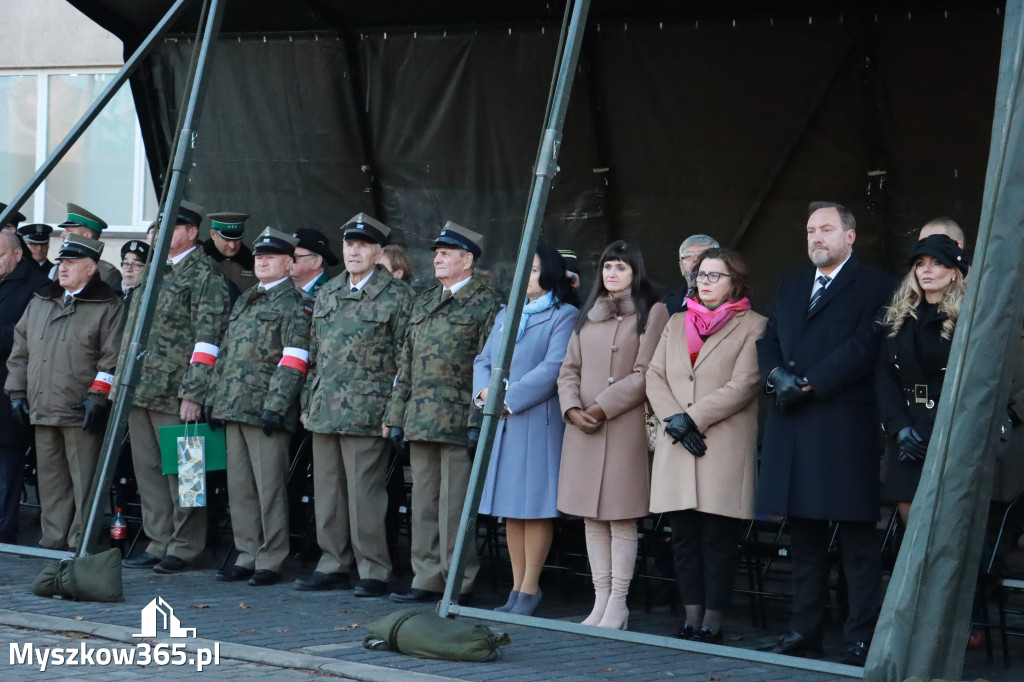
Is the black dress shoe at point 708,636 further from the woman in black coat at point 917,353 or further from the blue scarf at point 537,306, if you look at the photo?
the blue scarf at point 537,306

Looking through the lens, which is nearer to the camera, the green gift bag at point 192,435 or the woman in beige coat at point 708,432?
the woman in beige coat at point 708,432

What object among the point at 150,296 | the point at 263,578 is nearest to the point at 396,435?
the point at 263,578

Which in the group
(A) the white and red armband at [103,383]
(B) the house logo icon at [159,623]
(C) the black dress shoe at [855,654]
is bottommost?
(B) the house logo icon at [159,623]

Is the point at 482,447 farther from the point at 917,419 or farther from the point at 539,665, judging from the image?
the point at 917,419

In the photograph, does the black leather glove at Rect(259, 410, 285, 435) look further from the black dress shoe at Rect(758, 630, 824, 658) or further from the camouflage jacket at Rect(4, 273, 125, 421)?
the black dress shoe at Rect(758, 630, 824, 658)

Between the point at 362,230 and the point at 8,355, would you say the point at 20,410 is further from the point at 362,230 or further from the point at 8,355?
the point at 362,230

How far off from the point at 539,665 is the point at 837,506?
4.71ft

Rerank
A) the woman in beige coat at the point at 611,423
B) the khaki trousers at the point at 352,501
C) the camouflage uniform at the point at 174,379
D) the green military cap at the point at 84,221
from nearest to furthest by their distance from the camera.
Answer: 1. the woman in beige coat at the point at 611,423
2. the khaki trousers at the point at 352,501
3. the camouflage uniform at the point at 174,379
4. the green military cap at the point at 84,221

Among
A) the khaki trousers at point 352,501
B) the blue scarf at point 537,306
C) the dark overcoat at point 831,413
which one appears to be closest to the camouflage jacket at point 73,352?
the khaki trousers at point 352,501

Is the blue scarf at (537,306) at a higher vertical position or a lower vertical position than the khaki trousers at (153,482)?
higher

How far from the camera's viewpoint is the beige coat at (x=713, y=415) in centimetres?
651

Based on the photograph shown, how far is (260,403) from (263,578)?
1003mm

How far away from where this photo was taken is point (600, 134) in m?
9.47

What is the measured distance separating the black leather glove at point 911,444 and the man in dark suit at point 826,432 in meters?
0.22
